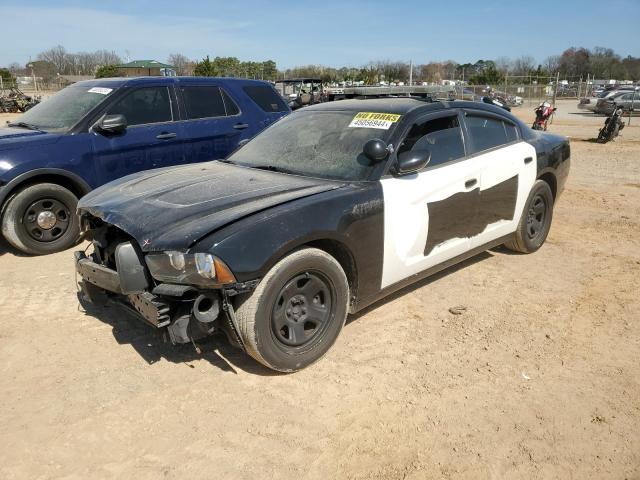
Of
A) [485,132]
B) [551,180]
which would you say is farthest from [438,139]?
[551,180]

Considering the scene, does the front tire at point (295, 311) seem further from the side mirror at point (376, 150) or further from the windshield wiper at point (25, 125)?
the windshield wiper at point (25, 125)

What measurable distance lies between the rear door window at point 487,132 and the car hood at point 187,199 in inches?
60.2

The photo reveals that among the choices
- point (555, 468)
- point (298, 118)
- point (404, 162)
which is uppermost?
point (298, 118)

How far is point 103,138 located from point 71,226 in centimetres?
100

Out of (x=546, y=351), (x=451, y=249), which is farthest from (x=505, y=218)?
(x=546, y=351)

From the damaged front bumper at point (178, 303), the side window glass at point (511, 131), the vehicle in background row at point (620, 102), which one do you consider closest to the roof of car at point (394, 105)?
the side window glass at point (511, 131)

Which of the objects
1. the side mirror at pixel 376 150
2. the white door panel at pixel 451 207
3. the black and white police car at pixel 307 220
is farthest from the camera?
the white door panel at pixel 451 207

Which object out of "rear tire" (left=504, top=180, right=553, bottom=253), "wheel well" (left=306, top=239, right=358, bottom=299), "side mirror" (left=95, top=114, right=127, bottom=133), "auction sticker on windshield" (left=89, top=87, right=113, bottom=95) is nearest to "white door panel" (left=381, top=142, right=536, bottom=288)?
"rear tire" (left=504, top=180, right=553, bottom=253)

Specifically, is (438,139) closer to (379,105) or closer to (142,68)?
(379,105)

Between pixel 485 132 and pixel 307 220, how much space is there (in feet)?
7.43

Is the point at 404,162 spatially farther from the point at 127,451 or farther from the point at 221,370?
the point at 127,451

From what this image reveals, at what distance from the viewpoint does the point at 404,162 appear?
361cm

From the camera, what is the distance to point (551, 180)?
5.38 m

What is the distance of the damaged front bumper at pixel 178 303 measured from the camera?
9.42 feet
